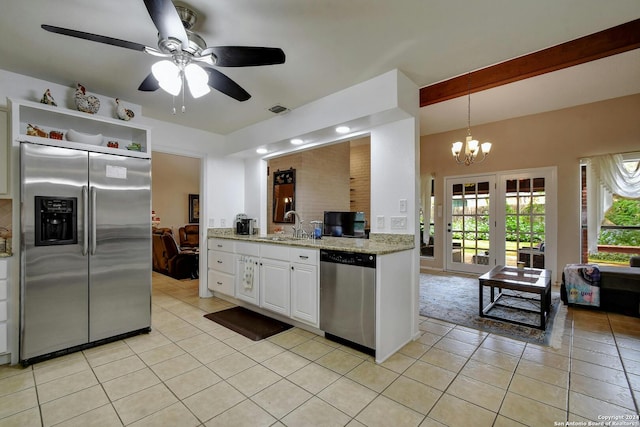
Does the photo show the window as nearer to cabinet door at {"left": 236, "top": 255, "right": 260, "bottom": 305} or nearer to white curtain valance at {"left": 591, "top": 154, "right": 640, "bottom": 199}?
white curtain valance at {"left": 591, "top": 154, "right": 640, "bottom": 199}

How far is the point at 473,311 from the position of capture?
11.2 feet

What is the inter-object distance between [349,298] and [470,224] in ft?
14.0

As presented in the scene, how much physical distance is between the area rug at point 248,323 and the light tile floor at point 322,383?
5.3 inches

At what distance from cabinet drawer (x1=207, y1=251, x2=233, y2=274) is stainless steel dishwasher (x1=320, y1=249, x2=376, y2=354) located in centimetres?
163

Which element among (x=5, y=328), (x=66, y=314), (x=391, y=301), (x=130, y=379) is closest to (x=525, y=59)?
(x=391, y=301)

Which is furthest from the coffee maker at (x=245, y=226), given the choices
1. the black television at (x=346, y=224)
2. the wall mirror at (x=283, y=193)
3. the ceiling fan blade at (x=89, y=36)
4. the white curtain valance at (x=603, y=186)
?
the white curtain valance at (x=603, y=186)

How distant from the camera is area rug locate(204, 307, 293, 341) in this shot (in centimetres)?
285

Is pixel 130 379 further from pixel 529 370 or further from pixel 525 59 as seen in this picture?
pixel 525 59

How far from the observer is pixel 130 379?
6.70 ft

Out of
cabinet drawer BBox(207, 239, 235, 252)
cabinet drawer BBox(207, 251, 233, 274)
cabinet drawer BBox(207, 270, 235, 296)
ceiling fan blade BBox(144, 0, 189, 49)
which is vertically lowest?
cabinet drawer BBox(207, 270, 235, 296)

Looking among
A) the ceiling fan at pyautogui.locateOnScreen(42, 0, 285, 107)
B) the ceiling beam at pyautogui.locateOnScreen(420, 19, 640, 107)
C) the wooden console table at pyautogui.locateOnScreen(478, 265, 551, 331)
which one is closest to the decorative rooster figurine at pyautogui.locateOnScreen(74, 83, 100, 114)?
the ceiling fan at pyautogui.locateOnScreen(42, 0, 285, 107)

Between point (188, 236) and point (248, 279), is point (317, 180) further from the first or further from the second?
point (188, 236)

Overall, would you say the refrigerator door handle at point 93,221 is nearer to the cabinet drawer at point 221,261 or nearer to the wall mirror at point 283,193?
the cabinet drawer at point 221,261

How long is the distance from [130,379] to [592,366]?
3471 millimetres
